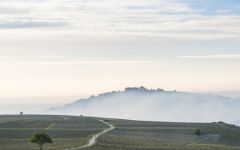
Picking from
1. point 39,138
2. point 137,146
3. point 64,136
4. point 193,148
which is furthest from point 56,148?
point 64,136

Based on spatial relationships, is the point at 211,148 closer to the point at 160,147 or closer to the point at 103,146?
the point at 160,147

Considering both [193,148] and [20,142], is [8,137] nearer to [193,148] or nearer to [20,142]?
[20,142]

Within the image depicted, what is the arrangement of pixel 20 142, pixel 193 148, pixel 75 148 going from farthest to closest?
pixel 20 142, pixel 193 148, pixel 75 148

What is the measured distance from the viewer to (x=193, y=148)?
156 m

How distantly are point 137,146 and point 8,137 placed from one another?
60195 millimetres

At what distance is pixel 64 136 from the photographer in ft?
647

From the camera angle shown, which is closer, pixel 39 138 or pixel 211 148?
pixel 39 138

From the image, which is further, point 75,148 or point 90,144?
point 90,144

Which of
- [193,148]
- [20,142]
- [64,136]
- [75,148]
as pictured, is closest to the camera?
[75,148]

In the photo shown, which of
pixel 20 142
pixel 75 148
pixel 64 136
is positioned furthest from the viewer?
pixel 64 136

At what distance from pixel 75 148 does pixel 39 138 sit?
356 inches

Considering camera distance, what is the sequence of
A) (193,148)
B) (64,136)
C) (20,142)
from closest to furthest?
→ (193,148) < (20,142) < (64,136)

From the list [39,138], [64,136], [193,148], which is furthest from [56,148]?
[64,136]

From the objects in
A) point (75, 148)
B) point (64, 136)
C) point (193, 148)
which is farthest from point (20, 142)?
point (193, 148)
